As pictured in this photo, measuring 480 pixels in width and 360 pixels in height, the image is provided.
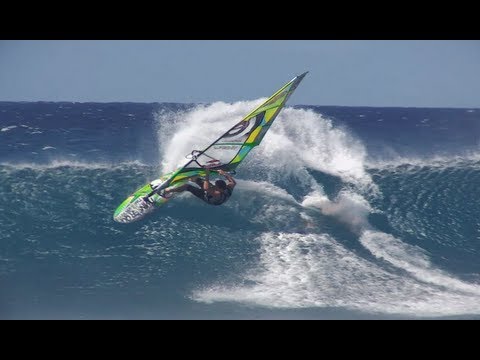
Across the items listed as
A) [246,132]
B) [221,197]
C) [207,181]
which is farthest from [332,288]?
[246,132]

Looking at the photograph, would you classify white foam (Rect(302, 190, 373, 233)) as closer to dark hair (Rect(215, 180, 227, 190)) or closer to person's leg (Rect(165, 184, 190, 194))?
dark hair (Rect(215, 180, 227, 190))

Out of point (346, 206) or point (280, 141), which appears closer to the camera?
point (346, 206)

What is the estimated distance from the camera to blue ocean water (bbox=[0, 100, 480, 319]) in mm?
13414

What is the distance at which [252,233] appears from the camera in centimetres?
1608

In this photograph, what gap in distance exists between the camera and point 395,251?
15594mm

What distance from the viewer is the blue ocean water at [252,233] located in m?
13.4

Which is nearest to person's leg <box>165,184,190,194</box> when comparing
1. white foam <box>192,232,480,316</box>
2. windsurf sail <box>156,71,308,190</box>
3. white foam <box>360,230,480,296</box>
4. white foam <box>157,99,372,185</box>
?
windsurf sail <box>156,71,308,190</box>

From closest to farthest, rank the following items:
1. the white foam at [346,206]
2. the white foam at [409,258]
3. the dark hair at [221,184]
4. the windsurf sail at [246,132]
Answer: the dark hair at [221,184]
the white foam at [409,258]
the windsurf sail at [246,132]
the white foam at [346,206]

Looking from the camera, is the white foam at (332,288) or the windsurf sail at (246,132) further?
the windsurf sail at (246,132)

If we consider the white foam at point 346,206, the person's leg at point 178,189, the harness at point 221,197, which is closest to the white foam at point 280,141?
the white foam at point 346,206

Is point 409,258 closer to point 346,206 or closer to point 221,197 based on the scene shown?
point 346,206

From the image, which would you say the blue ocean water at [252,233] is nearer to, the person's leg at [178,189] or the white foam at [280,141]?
the white foam at [280,141]

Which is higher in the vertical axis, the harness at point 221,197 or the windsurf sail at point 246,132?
the windsurf sail at point 246,132

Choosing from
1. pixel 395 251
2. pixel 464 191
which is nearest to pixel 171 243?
pixel 395 251
